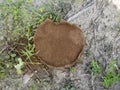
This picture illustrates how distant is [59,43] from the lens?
2436 millimetres

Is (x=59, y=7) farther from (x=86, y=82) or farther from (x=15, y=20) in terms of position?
(x=86, y=82)

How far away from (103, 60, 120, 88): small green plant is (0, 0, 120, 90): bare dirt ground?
40 mm

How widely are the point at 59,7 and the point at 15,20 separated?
43 cm

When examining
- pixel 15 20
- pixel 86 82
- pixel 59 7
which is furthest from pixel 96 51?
pixel 15 20

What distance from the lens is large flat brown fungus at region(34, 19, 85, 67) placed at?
2438 mm

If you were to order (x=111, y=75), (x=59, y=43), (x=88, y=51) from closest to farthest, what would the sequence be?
(x=59, y=43), (x=111, y=75), (x=88, y=51)

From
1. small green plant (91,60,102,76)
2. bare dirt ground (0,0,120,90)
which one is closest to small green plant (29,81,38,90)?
bare dirt ground (0,0,120,90)

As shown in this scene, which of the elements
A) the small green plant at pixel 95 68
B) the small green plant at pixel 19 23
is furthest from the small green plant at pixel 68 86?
the small green plant at pixel 19 23

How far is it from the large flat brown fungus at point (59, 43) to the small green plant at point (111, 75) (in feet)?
1.10

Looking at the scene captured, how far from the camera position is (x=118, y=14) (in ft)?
8.97

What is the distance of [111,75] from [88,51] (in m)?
0.30

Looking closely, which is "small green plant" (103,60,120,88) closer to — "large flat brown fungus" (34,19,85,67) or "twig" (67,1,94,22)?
"large flat brown fungus" (34,19,85,67)

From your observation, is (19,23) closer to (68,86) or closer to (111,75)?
(68,86)

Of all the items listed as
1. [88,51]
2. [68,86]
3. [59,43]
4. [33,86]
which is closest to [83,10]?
[88,51]
